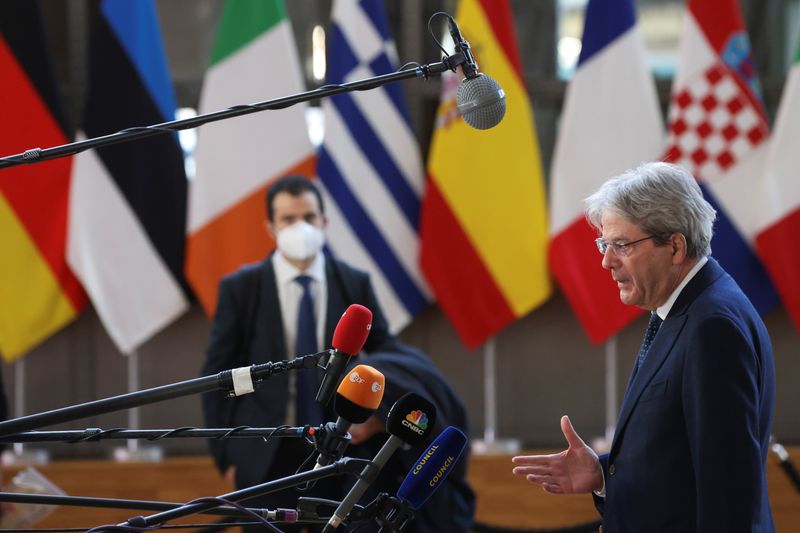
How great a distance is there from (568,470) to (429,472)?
548 mm

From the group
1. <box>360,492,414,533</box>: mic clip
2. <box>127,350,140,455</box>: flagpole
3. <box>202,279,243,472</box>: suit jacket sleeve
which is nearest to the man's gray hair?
<box>360,492,414,533</box>: mic clip

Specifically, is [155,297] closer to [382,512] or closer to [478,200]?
[478,200]

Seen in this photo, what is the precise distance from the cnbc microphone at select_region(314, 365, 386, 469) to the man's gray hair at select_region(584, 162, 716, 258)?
25.9 inches

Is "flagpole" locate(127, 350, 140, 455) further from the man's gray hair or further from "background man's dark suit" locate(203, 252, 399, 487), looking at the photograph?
the man's gray hair

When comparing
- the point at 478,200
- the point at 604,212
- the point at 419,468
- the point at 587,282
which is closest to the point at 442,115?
the point at 478,200

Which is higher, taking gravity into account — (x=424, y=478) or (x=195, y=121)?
(x=195, y=121)

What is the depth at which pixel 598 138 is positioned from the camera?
498 cm

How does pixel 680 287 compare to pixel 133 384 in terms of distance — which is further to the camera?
pixel 133 384

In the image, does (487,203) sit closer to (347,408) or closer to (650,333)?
(650,333)

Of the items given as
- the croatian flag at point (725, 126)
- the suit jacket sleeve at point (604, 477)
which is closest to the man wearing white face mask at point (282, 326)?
the suit jacket sleeve at point (604, 477)

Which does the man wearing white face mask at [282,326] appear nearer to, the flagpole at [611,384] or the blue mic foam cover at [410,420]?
the blue mic foam cover at [410,420]

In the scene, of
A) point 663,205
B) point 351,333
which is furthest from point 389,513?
point 663,205

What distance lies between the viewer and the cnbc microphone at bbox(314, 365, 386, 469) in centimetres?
171

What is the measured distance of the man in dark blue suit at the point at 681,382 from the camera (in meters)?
1.86
